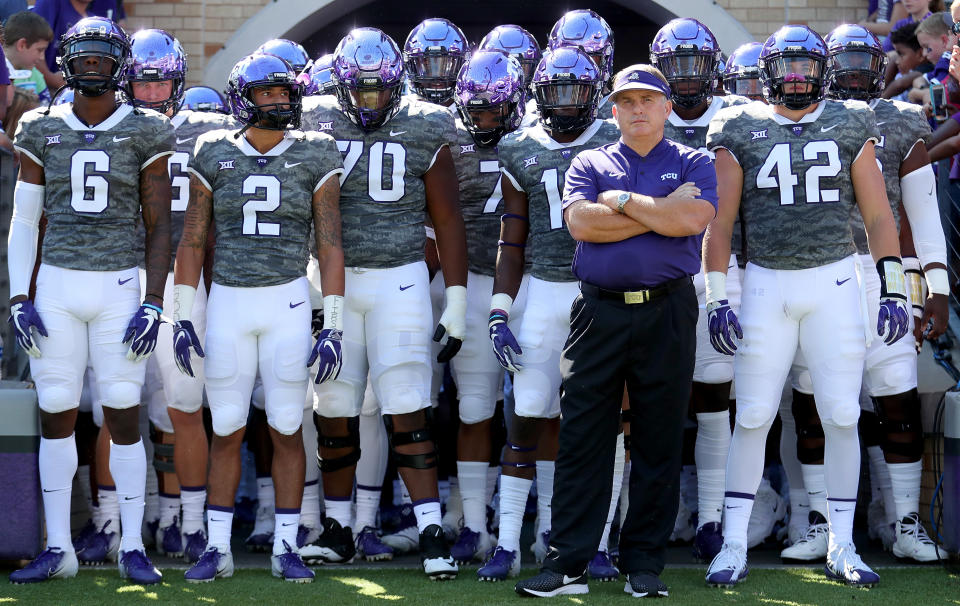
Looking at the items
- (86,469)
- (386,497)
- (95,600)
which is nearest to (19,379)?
(86,469)

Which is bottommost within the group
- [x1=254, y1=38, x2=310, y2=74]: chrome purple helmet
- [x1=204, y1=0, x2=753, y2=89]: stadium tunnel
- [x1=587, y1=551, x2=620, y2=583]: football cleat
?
[x1=587, y1=551, x2=620, y2=583]: football cleat

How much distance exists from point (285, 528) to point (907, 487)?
2.47 meters

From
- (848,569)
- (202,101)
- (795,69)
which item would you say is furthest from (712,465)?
(202,101)

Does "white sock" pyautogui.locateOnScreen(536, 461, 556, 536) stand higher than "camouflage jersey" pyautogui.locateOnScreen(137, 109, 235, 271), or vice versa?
"camouflage jersey" pyautogui.locateOnScreen(137, 109, 235, 271)

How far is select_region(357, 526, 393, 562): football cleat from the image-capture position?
17.4 ft

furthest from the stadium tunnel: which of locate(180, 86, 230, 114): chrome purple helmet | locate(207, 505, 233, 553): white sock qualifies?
locate(207, 505, 233, 553): white sock

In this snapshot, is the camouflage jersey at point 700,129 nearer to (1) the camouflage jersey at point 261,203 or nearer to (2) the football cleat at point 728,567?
(2) the football cleat at point 728,567

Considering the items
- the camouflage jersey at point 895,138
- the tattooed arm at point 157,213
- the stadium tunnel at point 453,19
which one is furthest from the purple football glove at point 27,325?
the stadium tunnel at point 453,19

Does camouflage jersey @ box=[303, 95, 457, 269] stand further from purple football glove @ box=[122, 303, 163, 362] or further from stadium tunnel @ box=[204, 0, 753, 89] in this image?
stadium tunnel @ box=[204, 0, 753, 89]

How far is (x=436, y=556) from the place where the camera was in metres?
4.85

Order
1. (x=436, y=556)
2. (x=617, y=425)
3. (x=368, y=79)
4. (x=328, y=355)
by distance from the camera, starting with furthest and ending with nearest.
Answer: (x=368, y=79)
(x=436, y=556)
(x=328, y=355)
(x=617, y=425)

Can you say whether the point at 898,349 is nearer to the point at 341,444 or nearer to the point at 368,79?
the point at 341,444

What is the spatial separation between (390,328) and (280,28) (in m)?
4.42

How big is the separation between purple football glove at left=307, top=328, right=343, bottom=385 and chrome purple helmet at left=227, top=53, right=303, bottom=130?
2.71ft
